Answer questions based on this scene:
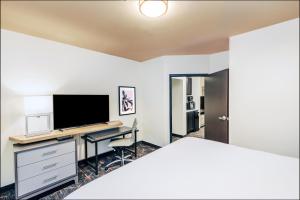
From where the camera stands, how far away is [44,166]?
5.76 feet

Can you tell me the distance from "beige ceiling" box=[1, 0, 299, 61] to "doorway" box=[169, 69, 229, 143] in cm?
69

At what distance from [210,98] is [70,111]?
2256 millimetres

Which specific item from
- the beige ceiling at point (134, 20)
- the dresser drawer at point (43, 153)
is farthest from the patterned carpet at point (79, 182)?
the beige ceiling at point (134, 20)

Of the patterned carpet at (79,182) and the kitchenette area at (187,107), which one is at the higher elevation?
the kitchenette area at (187,107)

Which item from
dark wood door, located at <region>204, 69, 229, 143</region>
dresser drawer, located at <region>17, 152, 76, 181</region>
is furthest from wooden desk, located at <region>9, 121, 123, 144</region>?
dark wood door, located at <region>204, 69, 229, 143</region>

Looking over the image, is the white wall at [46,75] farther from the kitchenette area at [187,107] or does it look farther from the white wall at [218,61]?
the white wall at [218,61]

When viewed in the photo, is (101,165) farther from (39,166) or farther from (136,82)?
(136,82)

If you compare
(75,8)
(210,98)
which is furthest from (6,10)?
(210,98)

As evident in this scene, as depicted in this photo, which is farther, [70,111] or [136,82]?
[136,82]

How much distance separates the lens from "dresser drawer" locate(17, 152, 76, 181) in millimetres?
1610

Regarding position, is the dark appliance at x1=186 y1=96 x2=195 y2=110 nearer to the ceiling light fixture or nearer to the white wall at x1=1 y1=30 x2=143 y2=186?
the white wall at x1=1 y1=30 x2=143 y2=186

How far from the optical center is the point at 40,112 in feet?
5.46

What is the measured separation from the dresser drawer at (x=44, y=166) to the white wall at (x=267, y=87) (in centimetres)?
211

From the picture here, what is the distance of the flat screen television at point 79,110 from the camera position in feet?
6.97
